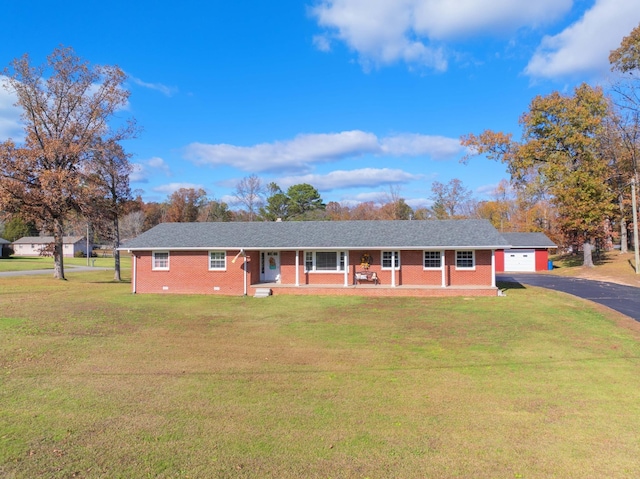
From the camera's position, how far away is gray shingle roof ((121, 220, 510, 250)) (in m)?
21.9

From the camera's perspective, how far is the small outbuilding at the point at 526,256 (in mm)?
39219

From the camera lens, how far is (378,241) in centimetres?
2242

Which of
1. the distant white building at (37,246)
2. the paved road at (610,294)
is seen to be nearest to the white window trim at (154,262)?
the paved road at (610,294)

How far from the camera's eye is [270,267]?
24.4 meters

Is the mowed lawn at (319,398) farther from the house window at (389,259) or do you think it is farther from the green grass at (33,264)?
the green grass at (33,264)

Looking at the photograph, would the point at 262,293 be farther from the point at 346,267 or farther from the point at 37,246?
the point at 37,246

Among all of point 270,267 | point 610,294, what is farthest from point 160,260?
point 610,294

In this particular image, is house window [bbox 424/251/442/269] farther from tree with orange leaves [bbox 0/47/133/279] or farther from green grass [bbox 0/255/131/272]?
green grass [bbox 0/255/131/272]

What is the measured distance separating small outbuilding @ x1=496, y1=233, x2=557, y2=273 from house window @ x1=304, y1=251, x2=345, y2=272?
23139 millimetres

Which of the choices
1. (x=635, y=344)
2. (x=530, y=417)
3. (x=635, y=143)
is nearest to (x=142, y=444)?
(x=530, y=417)

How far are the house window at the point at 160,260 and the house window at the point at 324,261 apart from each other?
25.7 ft

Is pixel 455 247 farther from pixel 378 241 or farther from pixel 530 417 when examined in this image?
pixel 530 417

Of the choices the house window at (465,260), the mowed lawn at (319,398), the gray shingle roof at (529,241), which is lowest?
the mowed lawn at (319,398)

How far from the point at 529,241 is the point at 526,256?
61.2 inches
